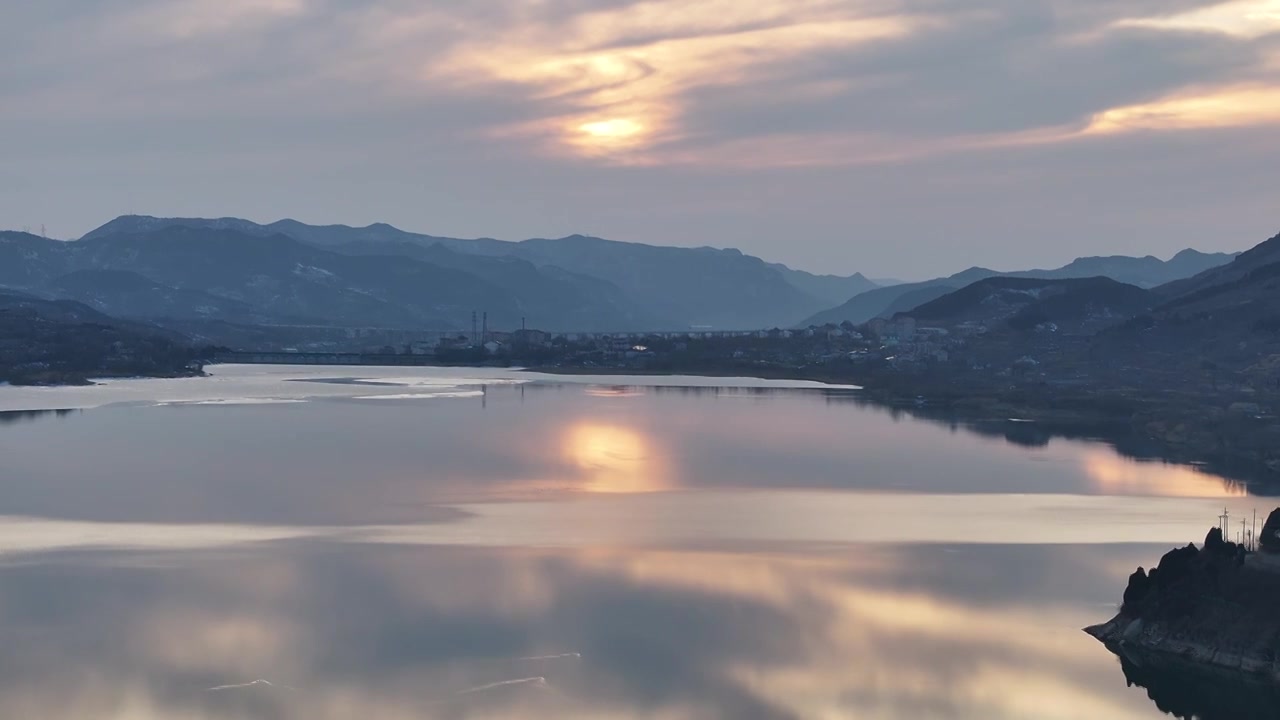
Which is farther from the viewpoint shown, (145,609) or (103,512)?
(103,512)

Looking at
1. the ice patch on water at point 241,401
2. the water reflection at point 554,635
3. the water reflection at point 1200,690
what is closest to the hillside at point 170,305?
the ice patch on water at point 241,401

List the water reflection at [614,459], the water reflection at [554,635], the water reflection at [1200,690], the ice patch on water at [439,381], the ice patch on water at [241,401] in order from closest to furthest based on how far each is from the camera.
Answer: the water reflection at [554,635] < the water reflection at [1200,690] < the water reflection at [614,459] < the ice patch on water at [241,401] < the ice patch on water at [439,381]

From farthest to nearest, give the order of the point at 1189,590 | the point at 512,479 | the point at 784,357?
the point at 784,357 → the point at 512,479 → the point at 1189,590

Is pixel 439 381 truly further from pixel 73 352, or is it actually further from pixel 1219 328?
pixel 1219 328

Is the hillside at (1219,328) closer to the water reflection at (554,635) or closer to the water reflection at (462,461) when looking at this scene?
the water reflection at (462,461)

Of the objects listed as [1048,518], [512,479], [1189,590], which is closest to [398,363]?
[512,479]

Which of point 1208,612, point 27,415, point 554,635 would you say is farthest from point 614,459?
point 27,415

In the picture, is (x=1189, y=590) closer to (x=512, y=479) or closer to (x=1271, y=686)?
(x=1271, y=686)

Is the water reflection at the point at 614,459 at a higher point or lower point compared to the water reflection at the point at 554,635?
higher
